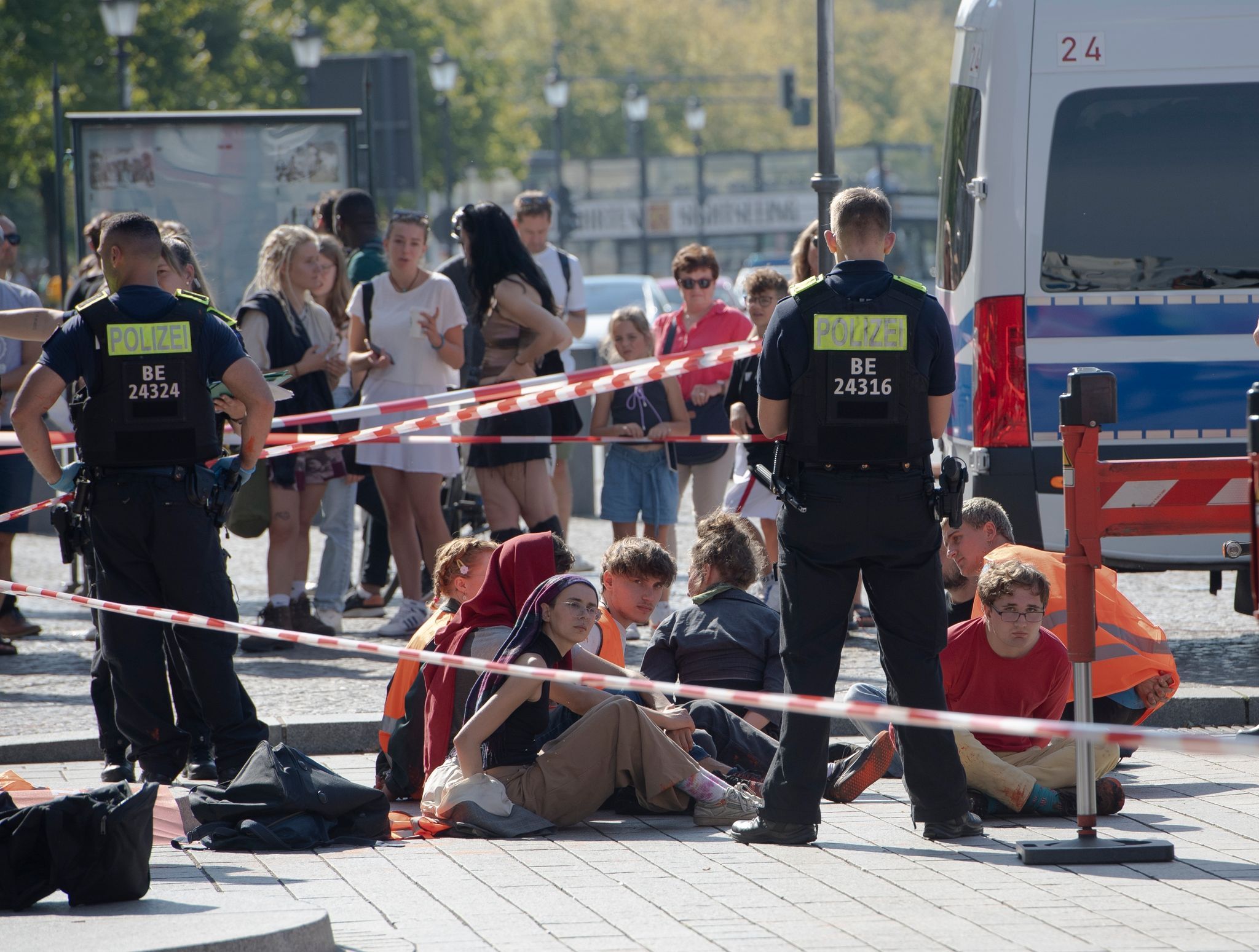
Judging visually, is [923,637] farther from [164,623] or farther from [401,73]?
[401,73]

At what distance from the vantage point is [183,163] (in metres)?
11.4

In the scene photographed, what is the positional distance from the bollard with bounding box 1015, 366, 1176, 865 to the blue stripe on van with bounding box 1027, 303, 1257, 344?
2700 millimetres

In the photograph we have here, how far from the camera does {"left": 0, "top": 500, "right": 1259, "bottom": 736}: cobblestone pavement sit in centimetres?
759

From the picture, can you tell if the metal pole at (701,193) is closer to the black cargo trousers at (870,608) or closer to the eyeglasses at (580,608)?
the eyeglasses at (580,608)

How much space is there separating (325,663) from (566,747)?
3122mm

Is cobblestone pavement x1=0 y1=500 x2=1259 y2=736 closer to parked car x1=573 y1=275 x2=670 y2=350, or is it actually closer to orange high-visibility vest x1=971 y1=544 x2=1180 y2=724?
orange high-visibility vest x1=971 y1=544 x2=1180 y2=724

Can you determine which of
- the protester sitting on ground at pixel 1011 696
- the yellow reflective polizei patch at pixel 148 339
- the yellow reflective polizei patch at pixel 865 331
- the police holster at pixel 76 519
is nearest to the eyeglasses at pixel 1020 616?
the protester sitting on ground at pixel 1011 696

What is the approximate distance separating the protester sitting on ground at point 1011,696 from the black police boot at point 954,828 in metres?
0.22

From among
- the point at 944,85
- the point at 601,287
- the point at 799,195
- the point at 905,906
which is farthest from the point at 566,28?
the point at 905,906

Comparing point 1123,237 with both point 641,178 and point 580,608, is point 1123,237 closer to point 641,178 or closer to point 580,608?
point 580,608

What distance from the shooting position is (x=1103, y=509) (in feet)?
16.7

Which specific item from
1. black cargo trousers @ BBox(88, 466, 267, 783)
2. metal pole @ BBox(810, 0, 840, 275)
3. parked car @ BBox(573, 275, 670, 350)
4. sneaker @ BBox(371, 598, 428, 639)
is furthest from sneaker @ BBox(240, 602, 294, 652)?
parked car @ BBox(573, 275, 670, 350)

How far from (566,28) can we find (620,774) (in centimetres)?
7771

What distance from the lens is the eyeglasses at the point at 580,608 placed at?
18.5 ft
